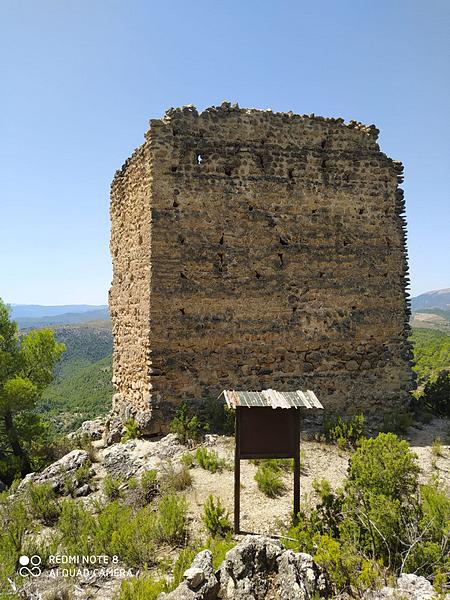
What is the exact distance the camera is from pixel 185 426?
867 cm

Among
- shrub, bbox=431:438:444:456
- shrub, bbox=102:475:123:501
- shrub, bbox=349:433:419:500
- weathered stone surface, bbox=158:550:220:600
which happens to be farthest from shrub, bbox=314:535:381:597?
shrub, bbox=431:438:444:456

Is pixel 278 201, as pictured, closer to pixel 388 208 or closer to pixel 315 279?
pixel 315 279

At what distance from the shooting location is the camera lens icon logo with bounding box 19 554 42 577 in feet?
16.7

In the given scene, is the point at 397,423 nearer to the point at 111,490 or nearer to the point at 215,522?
the point at 215,522

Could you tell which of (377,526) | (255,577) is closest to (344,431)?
(377,526)

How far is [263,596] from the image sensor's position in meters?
4.20

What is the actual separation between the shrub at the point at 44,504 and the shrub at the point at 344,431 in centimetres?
506

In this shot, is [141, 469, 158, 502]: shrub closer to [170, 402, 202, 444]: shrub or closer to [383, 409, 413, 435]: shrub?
[170, 402, 202, 444]: shrub

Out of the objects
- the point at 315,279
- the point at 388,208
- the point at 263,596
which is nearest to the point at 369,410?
the point at 315,279

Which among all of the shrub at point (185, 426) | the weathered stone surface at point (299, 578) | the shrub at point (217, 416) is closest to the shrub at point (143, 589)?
the weathered stone surface at point (299, 578)

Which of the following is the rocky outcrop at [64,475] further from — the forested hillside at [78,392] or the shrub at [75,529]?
the forested hillside at [78,392]

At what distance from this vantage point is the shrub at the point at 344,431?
28.3 feet

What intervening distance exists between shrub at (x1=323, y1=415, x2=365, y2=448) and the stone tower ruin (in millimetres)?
830

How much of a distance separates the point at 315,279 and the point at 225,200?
2654 mm
